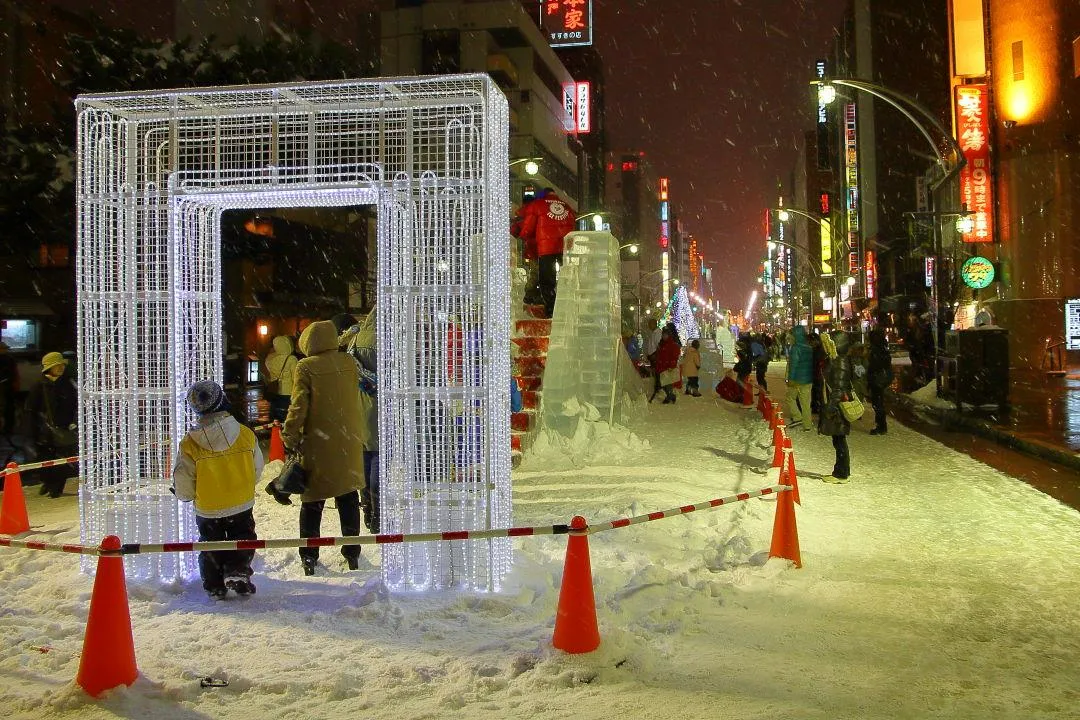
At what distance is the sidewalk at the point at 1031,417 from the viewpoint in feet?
41.8

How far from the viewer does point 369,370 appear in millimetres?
7258

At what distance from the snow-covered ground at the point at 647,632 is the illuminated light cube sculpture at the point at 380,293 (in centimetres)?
59

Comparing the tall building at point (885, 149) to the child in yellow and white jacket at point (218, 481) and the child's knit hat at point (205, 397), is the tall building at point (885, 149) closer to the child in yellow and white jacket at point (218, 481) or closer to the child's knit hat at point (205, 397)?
the child in yellow and white jacket at point (218, 481)

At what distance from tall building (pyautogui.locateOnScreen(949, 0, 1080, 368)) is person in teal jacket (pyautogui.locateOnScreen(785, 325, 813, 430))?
1604 centimetres

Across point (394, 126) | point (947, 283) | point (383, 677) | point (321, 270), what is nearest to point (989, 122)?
point (947, 283)

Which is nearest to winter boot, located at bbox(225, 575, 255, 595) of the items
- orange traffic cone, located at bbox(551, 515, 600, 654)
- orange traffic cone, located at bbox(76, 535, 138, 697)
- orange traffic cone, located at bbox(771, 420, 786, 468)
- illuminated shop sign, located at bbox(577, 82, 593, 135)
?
orange traffic cone, located at bbox(76, 535, 138, 697)

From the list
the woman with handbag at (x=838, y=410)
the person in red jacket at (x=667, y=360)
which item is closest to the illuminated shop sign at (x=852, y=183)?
the person in red jacket at (x=667, y=360)

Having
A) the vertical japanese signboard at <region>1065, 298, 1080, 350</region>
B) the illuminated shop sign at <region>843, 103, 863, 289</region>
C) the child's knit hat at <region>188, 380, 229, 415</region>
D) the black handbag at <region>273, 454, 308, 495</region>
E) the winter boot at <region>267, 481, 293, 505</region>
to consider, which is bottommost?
the winter boot at <region>267, 481, 293, 505</region>

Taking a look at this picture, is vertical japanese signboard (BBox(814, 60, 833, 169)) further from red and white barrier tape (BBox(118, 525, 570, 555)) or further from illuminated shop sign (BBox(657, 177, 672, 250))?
red and white barrier tape (BBox(118, 525, 570, 555))

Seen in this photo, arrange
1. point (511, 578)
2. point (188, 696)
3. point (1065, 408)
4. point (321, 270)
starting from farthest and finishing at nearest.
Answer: point (321, 270), point (1065, 408), point (511, 578), point (188, 696)

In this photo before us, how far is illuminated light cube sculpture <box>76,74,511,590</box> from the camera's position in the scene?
5922 millimetres

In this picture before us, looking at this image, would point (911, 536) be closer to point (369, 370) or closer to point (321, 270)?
point (369, 370)

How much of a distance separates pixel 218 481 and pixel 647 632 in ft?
9.63

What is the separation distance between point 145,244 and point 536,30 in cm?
5434
